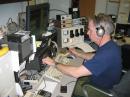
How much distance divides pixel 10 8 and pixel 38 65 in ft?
2.50

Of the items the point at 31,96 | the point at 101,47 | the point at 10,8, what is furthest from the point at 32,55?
the point at 10,8

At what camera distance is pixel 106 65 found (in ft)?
5.18

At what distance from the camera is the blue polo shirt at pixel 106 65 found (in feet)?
5.08

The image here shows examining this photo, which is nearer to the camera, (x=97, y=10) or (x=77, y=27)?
(x=77, y=27)

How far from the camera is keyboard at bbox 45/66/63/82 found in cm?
175

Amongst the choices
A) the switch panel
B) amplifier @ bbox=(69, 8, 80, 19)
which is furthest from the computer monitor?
amplifier @ bbox=(69, 8, 80, 19)

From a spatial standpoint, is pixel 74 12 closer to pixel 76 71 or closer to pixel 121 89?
pixel 76 71

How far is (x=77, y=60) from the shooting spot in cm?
222

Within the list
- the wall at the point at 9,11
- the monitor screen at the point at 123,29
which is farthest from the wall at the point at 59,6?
the monitor screen at the point at 123,29

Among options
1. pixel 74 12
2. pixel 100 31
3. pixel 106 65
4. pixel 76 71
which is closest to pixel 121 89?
pixel 106 65

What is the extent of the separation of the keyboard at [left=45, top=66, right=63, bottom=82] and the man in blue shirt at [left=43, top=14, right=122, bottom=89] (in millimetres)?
84

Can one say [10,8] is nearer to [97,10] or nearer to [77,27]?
[77,27]

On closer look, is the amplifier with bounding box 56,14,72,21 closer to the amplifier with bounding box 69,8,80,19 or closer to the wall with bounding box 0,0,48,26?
the amplifier with bounding box 69,8,80,19

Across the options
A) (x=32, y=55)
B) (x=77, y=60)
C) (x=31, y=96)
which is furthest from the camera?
(x=77, y=60)
